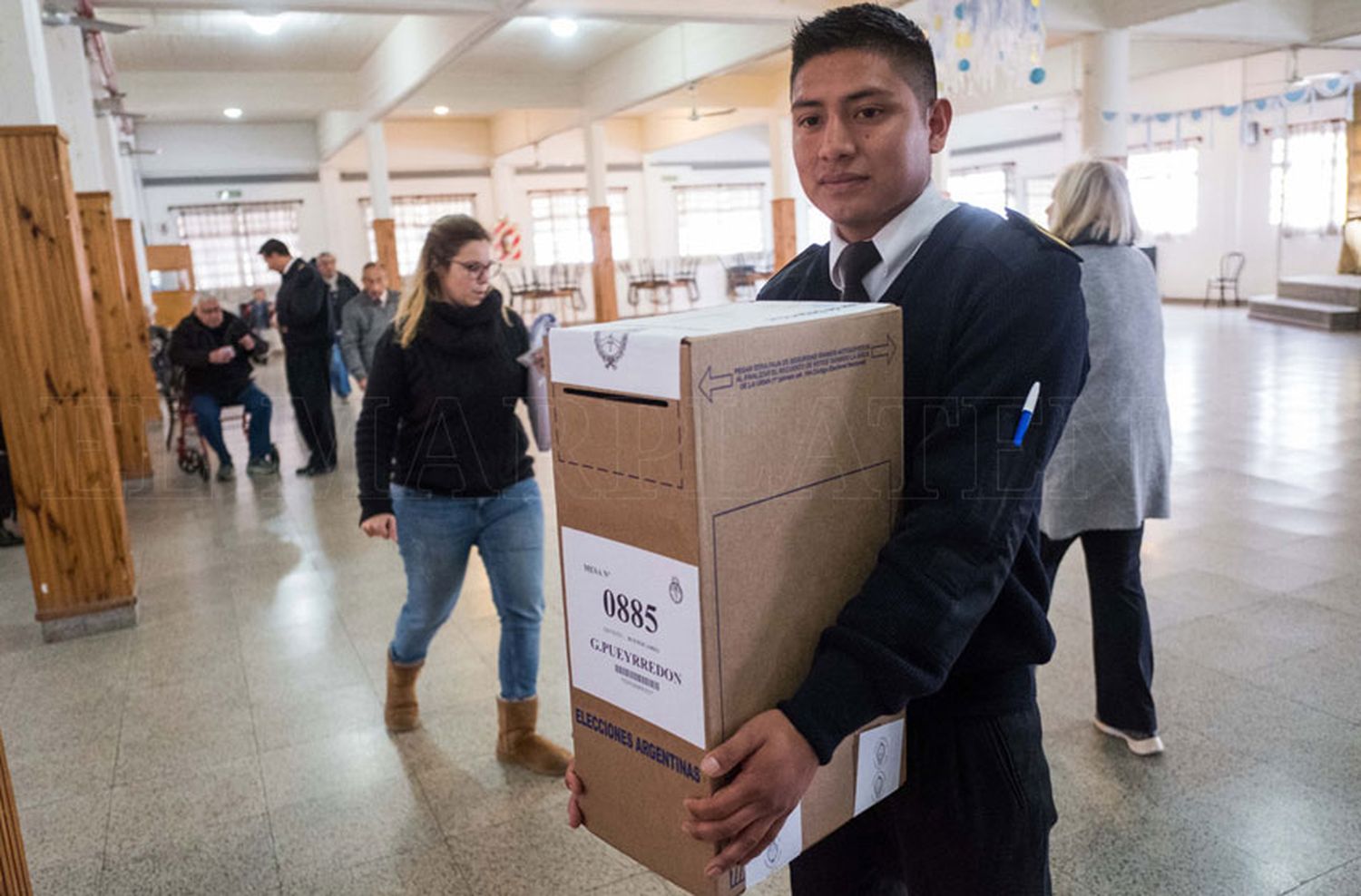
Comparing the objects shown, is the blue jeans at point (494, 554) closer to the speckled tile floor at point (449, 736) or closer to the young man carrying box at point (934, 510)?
the speckled tile floor at point (449, 736)

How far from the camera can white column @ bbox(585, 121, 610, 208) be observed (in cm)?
1492

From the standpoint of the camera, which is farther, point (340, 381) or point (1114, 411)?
point (340, 381)

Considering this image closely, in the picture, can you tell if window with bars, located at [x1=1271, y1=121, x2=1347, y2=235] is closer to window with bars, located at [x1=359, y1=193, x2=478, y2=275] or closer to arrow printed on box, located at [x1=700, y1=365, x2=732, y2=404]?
window with bars, located at [x1=359, y1=193, x2=478, y2=275]

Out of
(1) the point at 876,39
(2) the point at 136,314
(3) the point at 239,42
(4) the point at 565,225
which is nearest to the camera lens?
(1) the point at 876,39

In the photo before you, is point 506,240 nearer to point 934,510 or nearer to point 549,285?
point 549,285

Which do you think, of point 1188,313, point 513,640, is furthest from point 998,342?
point 1188,313

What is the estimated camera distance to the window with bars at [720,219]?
2220 cm

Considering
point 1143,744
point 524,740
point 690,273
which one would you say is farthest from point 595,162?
point 1143,744

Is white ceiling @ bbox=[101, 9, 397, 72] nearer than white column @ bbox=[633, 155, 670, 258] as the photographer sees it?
Yes

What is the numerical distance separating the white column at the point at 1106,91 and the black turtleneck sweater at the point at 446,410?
817cm

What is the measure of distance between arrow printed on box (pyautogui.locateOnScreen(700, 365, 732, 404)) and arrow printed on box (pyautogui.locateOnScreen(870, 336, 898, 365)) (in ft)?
0.75

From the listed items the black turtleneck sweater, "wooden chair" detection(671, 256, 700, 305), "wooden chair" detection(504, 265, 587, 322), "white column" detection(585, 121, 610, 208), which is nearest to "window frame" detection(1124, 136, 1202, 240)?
"white column" detection(585, 121, 610, 208)

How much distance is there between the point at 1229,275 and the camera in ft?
52.6

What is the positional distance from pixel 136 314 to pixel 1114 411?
926 centimetres
